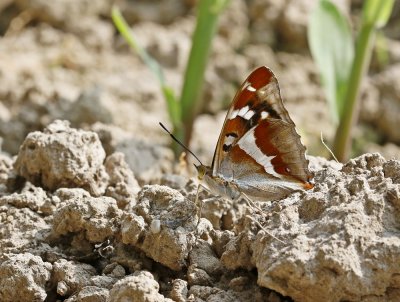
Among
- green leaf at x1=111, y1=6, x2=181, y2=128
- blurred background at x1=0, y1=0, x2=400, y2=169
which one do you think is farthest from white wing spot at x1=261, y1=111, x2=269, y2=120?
blurred background at x1=0, y1=0, x2=400, y2=169

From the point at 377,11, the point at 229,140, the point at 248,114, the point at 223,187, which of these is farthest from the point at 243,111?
the point at 377,11

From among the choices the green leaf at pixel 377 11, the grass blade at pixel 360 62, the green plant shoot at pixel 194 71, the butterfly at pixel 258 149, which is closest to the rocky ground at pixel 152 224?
the butterfly at pixel 258 149

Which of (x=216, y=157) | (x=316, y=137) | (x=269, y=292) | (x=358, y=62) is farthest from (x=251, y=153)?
(x=316, y=137)

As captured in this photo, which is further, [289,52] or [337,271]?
[289,52]

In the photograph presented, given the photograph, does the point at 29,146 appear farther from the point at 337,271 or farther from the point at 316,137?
the point at 316,137

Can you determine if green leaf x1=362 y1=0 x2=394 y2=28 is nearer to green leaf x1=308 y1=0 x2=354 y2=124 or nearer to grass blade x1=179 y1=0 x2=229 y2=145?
green leaf x1=308 y1=0 x2=354 y2=124

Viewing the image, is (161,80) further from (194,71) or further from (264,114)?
(264,114)
